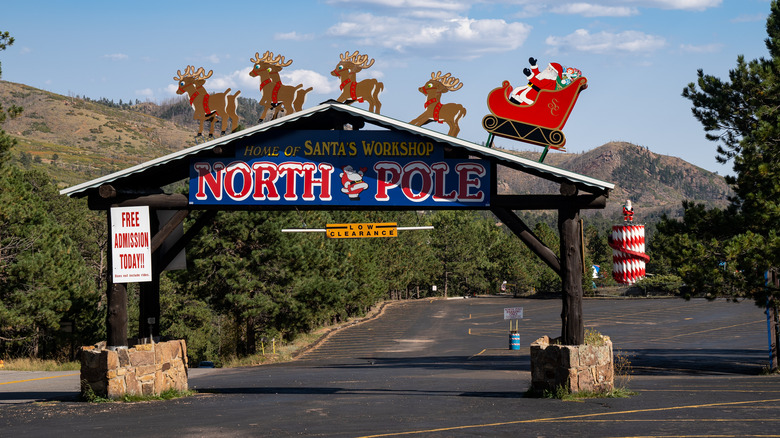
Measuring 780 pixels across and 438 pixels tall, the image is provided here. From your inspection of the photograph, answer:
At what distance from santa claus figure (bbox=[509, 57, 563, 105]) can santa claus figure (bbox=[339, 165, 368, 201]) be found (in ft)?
12.0

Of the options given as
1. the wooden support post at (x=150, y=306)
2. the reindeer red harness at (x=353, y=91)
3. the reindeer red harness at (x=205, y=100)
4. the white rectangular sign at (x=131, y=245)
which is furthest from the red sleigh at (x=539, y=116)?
the wooden support post at (x=150, y=306)

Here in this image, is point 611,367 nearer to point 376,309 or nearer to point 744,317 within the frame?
point 744,317

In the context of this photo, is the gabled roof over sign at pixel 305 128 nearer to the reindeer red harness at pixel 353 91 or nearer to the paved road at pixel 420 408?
the reindeer red harness at pixel 353 91

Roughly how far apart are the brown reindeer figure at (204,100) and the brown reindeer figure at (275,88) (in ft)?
2.33

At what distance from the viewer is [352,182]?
16969mm

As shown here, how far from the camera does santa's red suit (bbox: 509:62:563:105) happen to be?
676 inches

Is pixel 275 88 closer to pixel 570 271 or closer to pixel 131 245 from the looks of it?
pixel 131 245

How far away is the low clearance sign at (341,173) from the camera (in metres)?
16.8

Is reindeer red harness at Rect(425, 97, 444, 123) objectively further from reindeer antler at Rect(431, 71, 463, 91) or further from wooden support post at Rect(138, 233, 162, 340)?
wooden support post at Rect(138, 233, 162, 340)

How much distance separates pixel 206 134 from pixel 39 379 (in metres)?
11.3

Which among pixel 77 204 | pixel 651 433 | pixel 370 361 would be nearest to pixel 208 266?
pixel 370 361

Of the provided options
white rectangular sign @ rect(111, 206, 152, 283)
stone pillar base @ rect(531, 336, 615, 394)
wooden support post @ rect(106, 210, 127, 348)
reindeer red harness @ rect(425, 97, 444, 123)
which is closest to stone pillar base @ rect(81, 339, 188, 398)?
wooden support post @ rect(106, 210, 127, 348)

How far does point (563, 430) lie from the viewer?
1205 cm

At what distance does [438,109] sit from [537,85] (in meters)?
2.20
